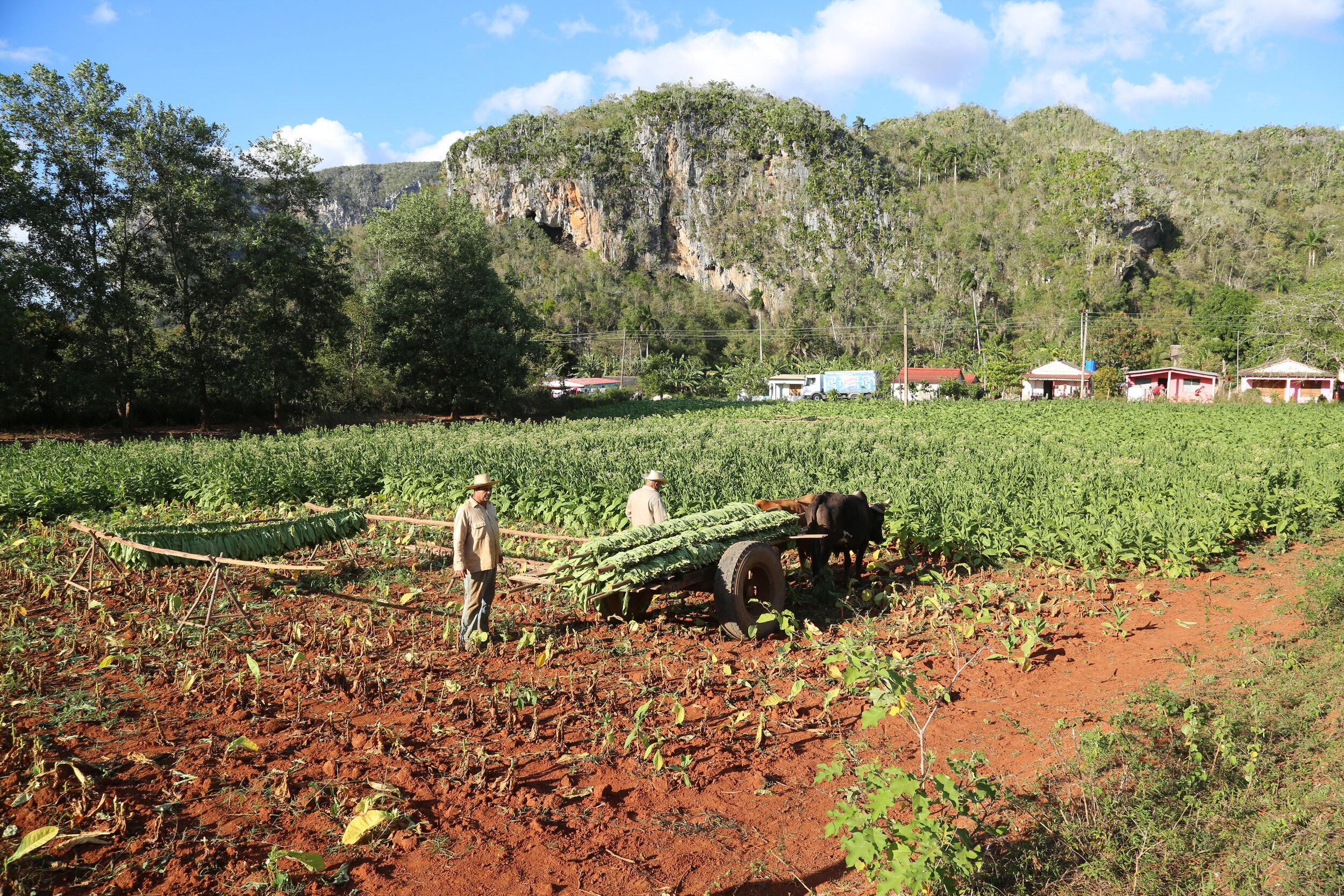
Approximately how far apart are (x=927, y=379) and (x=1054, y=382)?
1074 centimetres

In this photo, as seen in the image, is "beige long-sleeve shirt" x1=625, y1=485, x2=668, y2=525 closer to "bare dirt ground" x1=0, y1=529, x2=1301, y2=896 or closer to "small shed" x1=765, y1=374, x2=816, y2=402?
"bare dirt ground" x1=0, y1=529, x2=1301, y2=896

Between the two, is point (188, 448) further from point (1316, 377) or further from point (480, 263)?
point (1316, 377)

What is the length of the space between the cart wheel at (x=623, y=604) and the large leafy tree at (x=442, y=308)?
100 ft

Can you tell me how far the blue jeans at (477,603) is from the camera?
7059 millimetres

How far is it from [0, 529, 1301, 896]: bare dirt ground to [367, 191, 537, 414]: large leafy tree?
28710mm

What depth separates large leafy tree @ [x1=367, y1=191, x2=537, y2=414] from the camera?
35.6 m

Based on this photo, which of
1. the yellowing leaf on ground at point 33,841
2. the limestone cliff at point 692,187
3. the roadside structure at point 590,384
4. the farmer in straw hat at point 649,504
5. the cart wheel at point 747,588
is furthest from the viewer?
the limestone cliff at point 692,187

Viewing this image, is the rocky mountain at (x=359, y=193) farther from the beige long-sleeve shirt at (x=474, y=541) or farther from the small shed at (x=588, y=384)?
the beige long-sleeve shirt at (x=474, y=541)

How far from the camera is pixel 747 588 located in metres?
7.28

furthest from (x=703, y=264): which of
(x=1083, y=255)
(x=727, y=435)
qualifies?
(x=727, y=435)

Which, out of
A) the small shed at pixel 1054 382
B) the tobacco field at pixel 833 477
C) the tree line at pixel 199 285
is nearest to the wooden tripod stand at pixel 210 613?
the tobacco field at pixel 833 477

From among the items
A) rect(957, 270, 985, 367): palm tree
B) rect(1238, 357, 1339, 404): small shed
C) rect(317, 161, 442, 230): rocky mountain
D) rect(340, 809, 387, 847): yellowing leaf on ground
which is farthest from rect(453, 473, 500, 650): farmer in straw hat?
rect(317, 161, 442, 230): rocky mountain

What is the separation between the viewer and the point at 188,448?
55.8 feet

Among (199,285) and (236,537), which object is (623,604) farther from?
(199,285)
